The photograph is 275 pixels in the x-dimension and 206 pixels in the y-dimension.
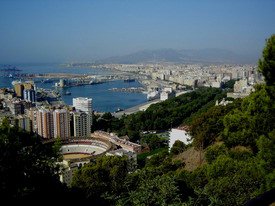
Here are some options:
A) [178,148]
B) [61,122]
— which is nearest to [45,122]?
[61,122]

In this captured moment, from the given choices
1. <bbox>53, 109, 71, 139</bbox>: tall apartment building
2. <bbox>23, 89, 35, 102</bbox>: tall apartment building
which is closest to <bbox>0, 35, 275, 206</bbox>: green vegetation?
<bbox>53, 109, 71, 139</bbox>: tall apartment building

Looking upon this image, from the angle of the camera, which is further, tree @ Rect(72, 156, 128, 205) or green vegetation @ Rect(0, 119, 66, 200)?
tree @ Rect(72, 156, 128, 205)

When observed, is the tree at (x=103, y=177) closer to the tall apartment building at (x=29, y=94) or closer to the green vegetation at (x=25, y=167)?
the green vegetation at (x=25, y=167)

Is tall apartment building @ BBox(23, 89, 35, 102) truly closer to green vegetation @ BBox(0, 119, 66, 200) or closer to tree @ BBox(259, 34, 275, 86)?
green vegetation @ BBox(0, 119, 66, 200)

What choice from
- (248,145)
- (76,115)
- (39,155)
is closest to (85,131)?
(76,115)

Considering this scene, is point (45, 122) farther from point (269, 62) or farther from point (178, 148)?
point (269, 62)

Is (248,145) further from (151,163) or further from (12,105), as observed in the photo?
(12,105)
